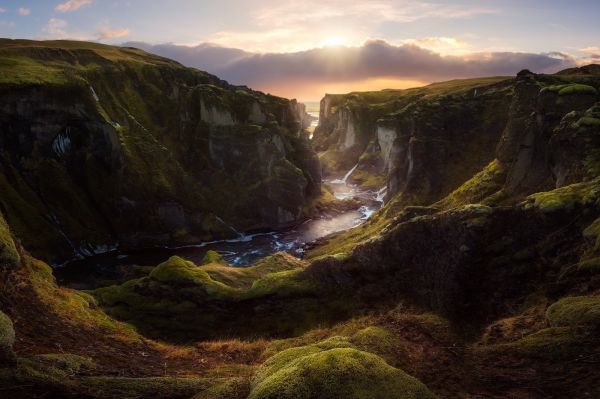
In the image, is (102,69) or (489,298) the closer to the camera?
(489,298)

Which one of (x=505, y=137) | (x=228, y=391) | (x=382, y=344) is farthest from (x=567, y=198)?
(x=505, y=137)

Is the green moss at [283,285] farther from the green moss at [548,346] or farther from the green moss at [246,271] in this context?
the green moss at [548,346]

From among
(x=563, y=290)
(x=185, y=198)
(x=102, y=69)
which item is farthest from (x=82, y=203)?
(x=563, y=290)

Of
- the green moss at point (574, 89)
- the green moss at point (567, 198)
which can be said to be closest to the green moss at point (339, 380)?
the green moss at point (567, 198)

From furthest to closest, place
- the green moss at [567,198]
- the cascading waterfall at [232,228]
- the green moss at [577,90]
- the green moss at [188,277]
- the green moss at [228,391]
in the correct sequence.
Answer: the cascading waterfall at [232,228] < the green moss at [577,90] < the green moss at [188,277] < the green moss at [567,198] < the green moss at [228,391]

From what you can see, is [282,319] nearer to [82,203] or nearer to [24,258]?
[24,258]

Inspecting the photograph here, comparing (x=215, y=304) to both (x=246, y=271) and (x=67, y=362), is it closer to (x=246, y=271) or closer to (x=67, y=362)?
(x=246, y=271)
